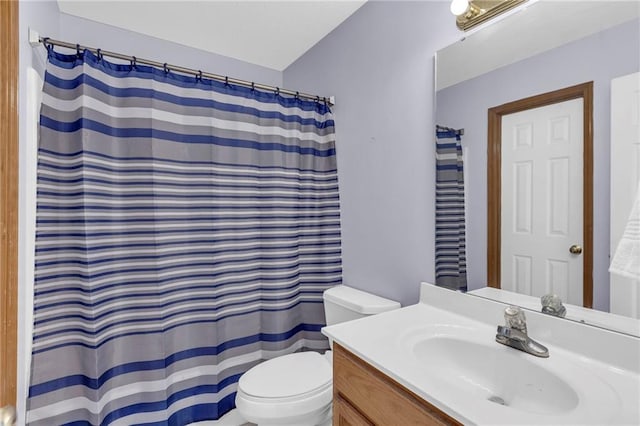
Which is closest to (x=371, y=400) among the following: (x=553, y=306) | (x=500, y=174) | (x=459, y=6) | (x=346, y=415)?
(x=346, y=415)

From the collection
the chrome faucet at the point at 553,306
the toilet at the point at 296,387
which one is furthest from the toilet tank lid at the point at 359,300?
the chrome faucet at the point at 553,306

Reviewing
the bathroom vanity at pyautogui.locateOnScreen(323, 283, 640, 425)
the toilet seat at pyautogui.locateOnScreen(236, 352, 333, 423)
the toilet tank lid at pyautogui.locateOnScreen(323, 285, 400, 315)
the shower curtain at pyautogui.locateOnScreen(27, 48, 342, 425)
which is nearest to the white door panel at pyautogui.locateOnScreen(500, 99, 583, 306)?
the bathroom vanity at pyautogui.locateOnScreen(323, 283, 640, 425)

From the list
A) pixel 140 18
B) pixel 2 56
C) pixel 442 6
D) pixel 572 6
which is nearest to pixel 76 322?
pixel 2 56

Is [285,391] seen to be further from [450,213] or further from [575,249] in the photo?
[575,249]

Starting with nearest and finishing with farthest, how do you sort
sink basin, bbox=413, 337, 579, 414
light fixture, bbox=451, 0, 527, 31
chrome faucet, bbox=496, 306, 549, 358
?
sink basin, bbox=413, 337, 579, 414 < chrome faucet, bbox=496, 306, 549, 358 < light fixture, bbox=451, 0, 527, 31

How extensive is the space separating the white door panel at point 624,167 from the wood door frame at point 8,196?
143cm

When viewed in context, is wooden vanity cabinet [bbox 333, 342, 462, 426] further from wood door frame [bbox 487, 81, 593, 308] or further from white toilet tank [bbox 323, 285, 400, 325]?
wood door frame [bbox 487, 81, 593, 308]

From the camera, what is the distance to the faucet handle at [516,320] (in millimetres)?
1005

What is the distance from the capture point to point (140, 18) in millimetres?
1926

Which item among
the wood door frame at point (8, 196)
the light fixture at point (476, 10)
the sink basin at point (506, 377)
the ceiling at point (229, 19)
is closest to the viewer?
the wood door frame at point (8, 196)

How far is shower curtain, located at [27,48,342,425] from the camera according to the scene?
1.40 meters

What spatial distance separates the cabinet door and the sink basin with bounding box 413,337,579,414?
10.4 inches

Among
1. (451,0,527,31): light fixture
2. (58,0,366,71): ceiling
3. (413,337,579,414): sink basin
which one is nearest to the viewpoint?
(413,337,579,414): sink basin

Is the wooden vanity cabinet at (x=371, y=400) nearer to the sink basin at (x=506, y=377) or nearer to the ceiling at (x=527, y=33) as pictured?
the sink basin at (x=506, y=377)
